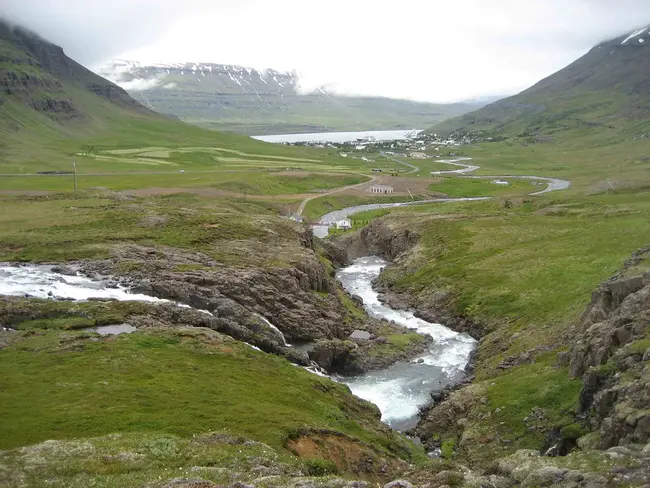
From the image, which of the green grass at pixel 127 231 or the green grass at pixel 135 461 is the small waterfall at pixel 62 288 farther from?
the green grass at pixel 135 461

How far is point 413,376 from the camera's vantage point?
66.1 meters

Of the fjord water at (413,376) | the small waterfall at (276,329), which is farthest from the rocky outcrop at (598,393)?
the small waterfall at (276,329)

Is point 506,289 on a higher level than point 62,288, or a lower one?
lower

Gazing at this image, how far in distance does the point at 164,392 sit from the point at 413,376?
Answer: 3370cm

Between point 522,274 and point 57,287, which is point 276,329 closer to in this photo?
point 57,287

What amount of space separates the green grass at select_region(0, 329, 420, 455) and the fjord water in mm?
7503

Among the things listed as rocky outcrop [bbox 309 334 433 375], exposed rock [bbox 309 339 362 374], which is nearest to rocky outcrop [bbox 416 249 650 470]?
rocky outcrop [bbox 309 334 433 375]

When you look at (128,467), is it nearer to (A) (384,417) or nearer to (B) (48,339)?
(B) (48,339)

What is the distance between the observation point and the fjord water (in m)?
58.6

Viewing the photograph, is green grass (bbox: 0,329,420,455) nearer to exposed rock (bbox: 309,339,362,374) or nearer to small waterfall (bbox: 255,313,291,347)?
exposed rock (bbox: 309,339,362,374)

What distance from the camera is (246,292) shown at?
70.6 meters

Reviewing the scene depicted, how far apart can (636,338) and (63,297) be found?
2185 inches

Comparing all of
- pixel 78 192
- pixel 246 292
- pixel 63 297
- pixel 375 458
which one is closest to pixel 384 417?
pixel 375 458

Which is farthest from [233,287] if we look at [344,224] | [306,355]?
[344,224]
